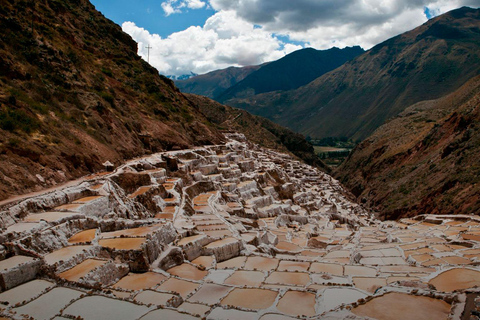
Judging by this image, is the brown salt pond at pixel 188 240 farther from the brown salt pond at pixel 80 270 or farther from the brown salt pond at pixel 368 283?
the brown salt pond at pixel 368 283

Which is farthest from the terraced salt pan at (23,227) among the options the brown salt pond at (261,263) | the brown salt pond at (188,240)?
the brown salt pond at (261,263)

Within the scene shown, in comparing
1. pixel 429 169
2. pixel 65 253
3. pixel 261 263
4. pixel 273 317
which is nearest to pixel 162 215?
pixel 261 263

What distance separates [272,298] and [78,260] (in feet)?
19.9

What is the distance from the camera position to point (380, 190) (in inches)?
2084

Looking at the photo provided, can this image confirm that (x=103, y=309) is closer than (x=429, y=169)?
Yes

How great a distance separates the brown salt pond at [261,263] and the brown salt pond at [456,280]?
17.8 feet

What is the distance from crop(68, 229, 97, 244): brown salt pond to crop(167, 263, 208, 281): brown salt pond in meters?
3.02

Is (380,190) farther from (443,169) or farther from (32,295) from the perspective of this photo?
(32,295)

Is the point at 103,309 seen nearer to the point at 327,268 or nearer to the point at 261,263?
the point at 261,263

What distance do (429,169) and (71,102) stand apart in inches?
1560

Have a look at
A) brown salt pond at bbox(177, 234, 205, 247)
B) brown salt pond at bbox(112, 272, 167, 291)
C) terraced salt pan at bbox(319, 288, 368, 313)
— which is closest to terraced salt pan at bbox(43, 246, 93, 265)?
brown salt pond at bbox(112, 272, 167, 291)

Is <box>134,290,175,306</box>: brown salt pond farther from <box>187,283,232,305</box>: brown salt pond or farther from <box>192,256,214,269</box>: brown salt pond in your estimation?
<box>192,256,214,269</box>: brown salt pond

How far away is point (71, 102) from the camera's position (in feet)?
85.9

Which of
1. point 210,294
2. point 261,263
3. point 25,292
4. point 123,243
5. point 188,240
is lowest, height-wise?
point 261,263
